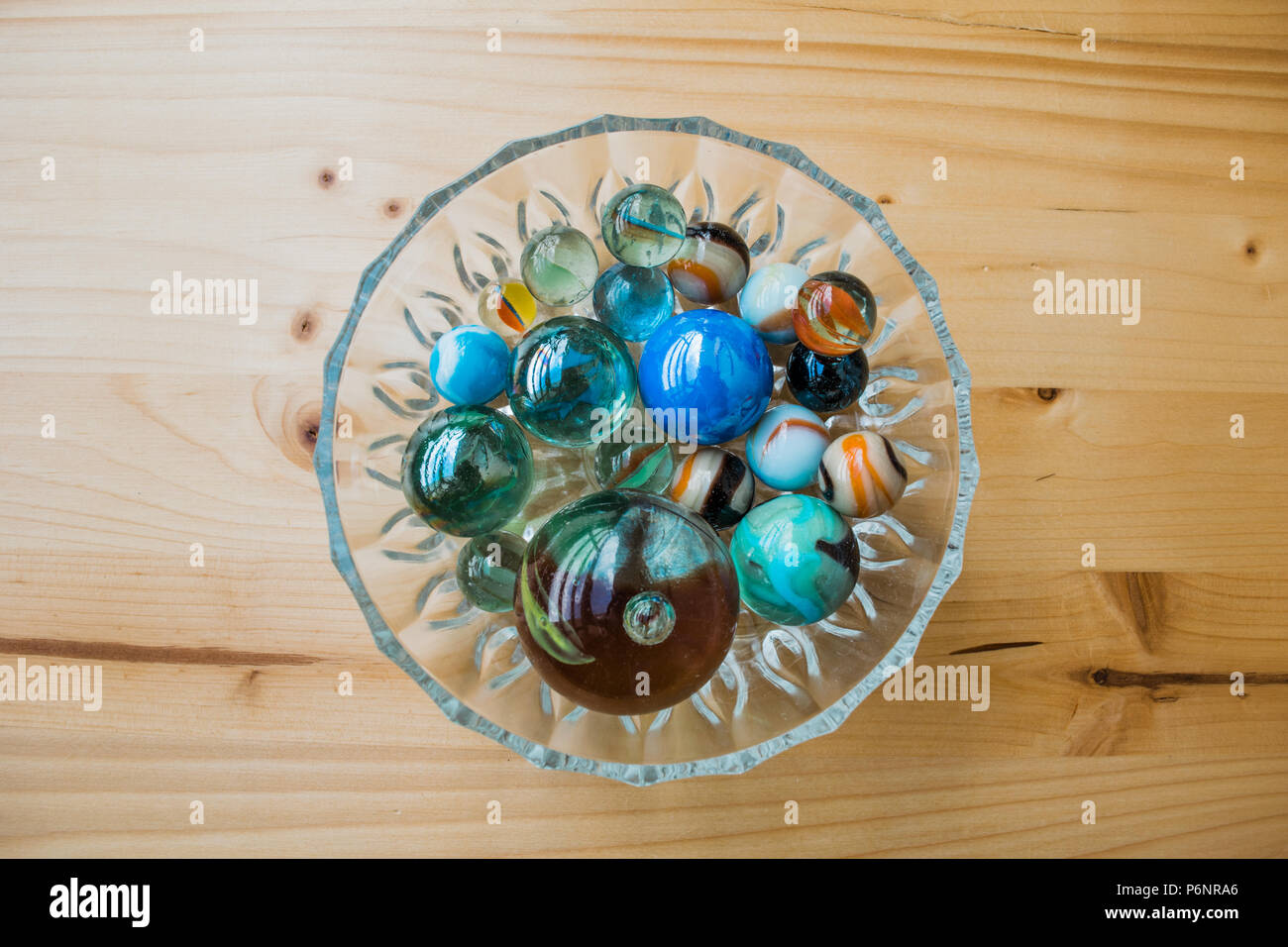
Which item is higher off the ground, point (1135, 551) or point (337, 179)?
point (337, 179)

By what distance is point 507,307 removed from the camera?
638mm

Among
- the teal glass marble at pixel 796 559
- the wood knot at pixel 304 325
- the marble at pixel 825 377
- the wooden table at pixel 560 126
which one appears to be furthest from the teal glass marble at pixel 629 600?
the wood knot at pixel 304 325

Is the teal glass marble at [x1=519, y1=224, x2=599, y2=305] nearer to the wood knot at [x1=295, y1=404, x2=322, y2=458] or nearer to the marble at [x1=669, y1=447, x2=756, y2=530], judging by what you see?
the marble at [x1=669, y1=447, x2=756, y2=530]

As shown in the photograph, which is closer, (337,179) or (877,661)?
(877,661)

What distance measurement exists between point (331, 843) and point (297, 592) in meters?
0.23

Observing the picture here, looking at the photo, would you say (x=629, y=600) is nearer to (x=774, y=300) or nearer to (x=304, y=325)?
(x=774, y=300)

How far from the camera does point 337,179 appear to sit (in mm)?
813

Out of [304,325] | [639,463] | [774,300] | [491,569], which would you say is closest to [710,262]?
[774,300]

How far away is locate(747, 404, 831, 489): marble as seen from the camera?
0.60 m

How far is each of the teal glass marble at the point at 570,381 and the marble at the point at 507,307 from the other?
50 mm

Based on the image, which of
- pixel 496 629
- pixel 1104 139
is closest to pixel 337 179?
pixel 496 629

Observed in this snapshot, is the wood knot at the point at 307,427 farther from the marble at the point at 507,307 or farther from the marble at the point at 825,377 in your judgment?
the marble at the point at 825,377
